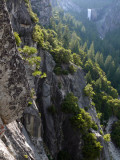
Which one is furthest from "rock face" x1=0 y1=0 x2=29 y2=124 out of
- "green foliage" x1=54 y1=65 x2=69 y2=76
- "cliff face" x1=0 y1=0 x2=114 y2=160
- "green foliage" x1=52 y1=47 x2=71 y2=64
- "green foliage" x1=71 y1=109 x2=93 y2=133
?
"green foliage" x1=52 y1=47 x2=71 y2=64

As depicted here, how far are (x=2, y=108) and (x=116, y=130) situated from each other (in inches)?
1839

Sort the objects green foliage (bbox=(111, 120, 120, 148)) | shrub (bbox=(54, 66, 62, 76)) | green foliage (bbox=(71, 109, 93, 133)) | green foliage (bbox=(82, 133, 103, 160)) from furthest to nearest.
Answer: green foliage (bbox=(111, 120, 120, 148)) < shrub (bbox=(54, 66, 62, 76)) < green foliage (bbox=(71, 109, 93, 133)) < green foliage (bbox=(82, 133, 103, 160))

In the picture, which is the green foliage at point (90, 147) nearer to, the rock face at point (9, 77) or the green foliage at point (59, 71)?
the green foliage at point (59, 71)

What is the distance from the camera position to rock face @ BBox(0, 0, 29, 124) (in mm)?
8156

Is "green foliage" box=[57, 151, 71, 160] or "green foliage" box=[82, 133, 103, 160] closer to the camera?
"green foliage" box=[57, 151, 71, 160]

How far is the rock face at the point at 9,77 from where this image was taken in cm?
816

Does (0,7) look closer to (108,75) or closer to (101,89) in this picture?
(101,89)

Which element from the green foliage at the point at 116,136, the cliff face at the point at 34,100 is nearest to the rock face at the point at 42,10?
the cliff face at the point at 34,100

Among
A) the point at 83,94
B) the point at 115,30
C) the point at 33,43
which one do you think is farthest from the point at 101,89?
the point at 115,30

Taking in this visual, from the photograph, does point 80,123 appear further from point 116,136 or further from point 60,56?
point 116,136

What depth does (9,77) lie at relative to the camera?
29.2ft

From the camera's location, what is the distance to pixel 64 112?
3083 cm

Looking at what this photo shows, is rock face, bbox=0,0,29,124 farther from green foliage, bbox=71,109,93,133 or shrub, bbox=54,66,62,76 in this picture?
shrub, bbox=54,66,62,76

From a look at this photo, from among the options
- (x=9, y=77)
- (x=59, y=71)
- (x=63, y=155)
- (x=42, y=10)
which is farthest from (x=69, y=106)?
(x=42, y=10)
